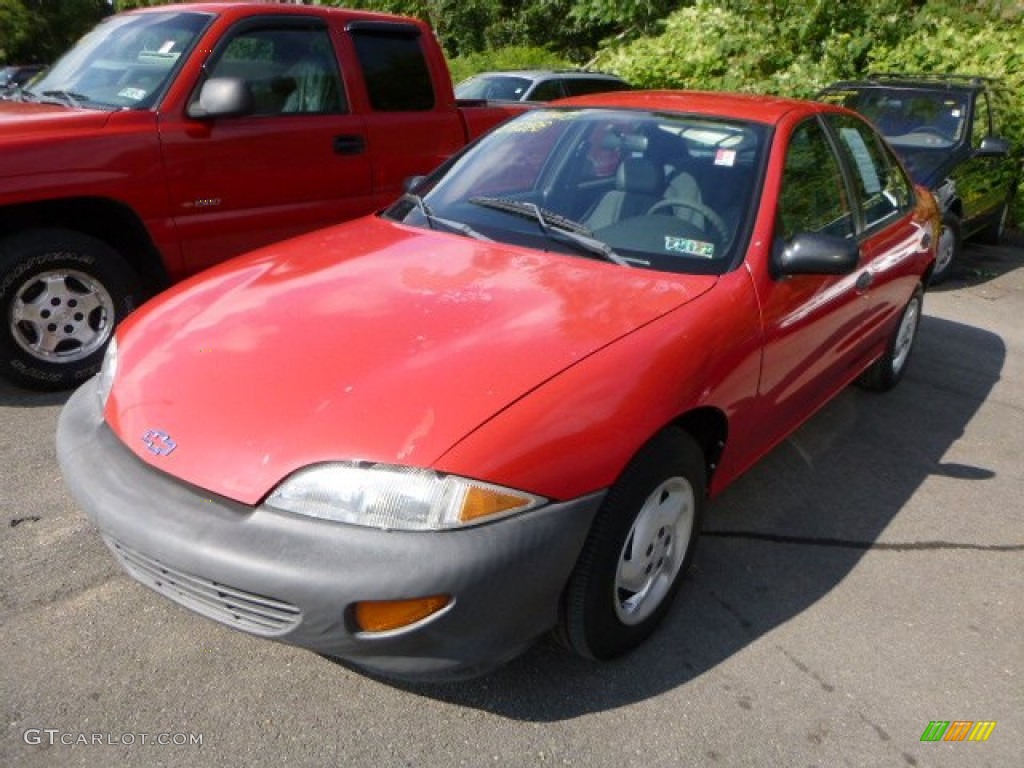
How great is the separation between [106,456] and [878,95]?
26.6ft

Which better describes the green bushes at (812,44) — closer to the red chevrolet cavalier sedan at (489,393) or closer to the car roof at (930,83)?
the car roof at (930,83)

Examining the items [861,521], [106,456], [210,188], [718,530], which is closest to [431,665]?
[106,456]

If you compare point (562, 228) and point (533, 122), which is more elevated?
point (533, 122)

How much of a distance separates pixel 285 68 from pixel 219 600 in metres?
3.66

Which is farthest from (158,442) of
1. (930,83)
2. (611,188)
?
(930,83)

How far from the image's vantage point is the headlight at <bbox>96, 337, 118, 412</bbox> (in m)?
2.54

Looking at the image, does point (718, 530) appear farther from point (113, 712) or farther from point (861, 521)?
point (113, 712)

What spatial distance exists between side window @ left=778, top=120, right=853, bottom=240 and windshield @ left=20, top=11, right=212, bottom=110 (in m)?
3.12

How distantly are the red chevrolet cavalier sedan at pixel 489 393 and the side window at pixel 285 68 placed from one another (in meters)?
1.72

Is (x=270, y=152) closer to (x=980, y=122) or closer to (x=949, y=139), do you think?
(x=949, y=139)

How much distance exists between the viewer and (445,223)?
3.27m

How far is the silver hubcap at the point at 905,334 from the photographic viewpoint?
465 cm

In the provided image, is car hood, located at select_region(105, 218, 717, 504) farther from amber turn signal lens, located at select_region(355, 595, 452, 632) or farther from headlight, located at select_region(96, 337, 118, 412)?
amber turn signal lens, located at select_region(355, 595, 452, 632)

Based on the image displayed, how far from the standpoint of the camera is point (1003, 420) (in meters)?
4.57
